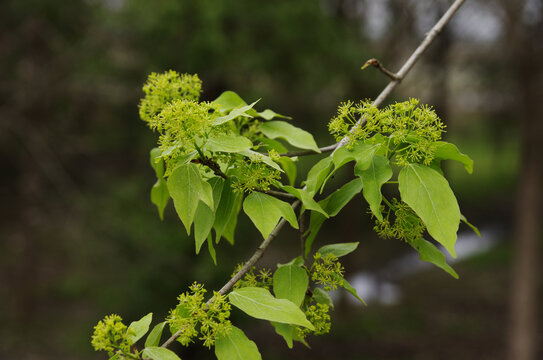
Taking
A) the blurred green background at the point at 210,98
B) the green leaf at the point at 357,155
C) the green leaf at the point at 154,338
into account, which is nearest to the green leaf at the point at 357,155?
the green leaf at the point at 357,155

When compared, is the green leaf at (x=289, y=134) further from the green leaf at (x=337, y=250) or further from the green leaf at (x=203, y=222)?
the green leaf at (x=203, y=222)

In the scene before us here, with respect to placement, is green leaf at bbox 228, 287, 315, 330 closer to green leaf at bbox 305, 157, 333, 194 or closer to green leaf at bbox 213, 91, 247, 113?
green leaf at bbox 305, 157, 333, 194

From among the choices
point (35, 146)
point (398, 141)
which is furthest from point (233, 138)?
point (35, 146)

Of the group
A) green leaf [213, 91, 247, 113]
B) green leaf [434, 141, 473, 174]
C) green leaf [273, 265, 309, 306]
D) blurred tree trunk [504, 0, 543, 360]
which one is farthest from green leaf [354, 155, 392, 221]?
blurred tree trunk [504, 0, 543, 360]

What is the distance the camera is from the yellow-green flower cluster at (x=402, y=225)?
1255 millimetres

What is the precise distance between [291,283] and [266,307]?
0.50 feet

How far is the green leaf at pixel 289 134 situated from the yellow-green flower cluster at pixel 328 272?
42cm

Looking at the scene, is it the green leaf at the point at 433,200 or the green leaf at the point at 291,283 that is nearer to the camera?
the green leaf at the point at 433,200

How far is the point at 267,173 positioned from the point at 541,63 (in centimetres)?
842

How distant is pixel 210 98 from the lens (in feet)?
31.0

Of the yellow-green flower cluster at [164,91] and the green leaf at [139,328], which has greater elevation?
the yellow-green flower cluster at [164,91]

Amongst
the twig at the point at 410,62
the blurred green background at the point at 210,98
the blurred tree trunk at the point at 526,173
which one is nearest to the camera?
the twig at the point at 410,62

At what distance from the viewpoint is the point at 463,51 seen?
546 inches

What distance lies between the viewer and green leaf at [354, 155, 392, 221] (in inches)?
45.3
